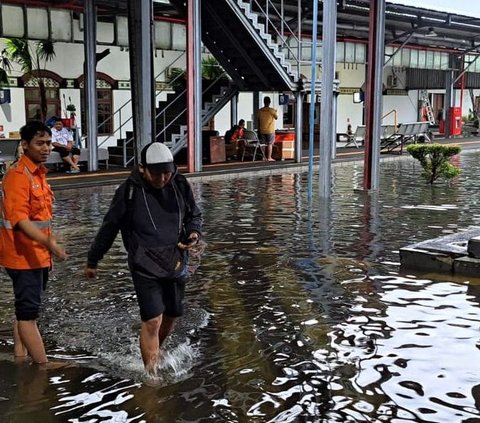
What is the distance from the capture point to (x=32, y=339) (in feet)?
15.9

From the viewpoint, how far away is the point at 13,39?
18828mm

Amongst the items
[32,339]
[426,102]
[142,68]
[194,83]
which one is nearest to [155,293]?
[32,339]

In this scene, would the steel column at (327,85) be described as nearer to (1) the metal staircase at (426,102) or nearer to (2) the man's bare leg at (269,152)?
(2) the man's bare leg at (269,152)

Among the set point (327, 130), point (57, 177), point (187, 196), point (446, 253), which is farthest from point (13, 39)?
point (187, 196)

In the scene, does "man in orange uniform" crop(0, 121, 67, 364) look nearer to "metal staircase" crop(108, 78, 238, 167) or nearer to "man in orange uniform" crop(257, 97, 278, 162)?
"metal staircase" crop(108, 78, 238, 167)

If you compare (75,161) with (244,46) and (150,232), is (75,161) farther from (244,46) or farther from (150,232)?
(150,232)

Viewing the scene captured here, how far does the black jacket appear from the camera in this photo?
4492 millimetres

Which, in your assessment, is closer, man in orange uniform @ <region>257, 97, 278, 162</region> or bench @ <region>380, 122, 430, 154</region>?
man in orange uniform @ <region>257, 97, 278, 162</region>

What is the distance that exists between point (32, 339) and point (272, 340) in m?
1.80

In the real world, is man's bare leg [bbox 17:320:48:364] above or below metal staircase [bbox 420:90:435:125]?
below

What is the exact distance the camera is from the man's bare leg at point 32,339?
480 centimetres

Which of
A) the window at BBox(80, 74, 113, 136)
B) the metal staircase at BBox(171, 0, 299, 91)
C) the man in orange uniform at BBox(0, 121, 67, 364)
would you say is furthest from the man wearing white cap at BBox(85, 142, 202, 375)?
the window at BBox(80, 74, 113, 136)

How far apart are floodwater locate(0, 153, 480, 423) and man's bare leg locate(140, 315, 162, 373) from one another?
0.13m

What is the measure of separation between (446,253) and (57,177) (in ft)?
35.7
